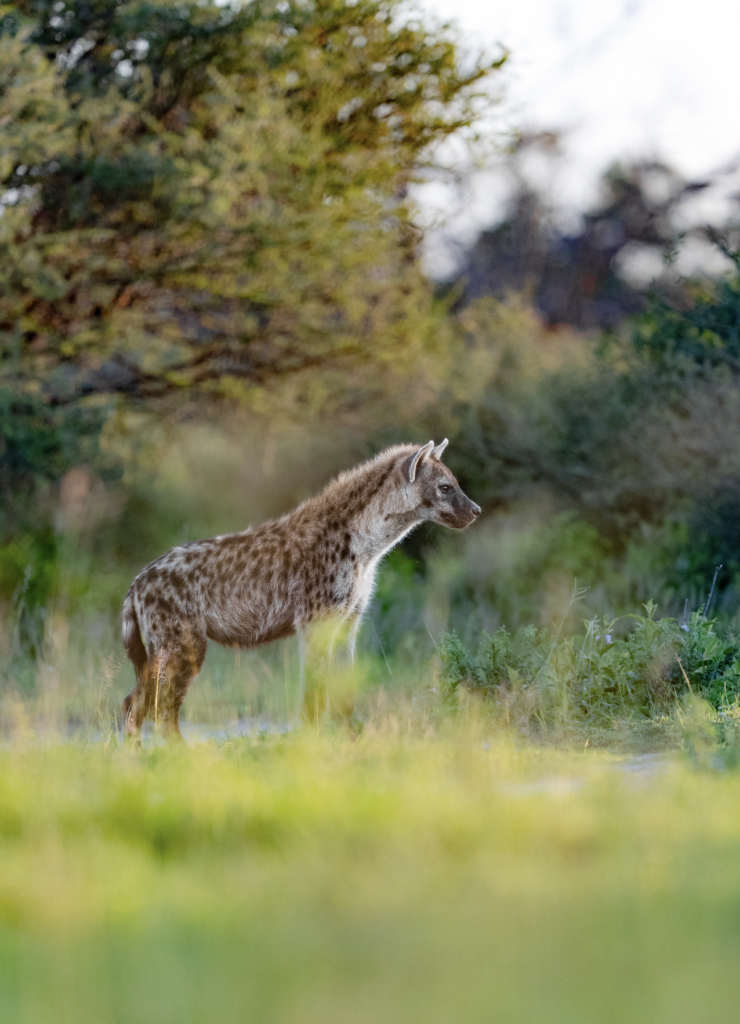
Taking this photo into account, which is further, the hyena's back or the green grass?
the hyena's back

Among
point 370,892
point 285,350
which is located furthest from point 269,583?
point 285,350

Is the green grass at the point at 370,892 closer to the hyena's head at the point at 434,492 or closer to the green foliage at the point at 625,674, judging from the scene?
the green foliage at the point at 625,674

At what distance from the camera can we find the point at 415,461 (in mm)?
6945

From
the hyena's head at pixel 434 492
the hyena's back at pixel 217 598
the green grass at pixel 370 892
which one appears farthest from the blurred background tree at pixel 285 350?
the green grass at pixel 370 892

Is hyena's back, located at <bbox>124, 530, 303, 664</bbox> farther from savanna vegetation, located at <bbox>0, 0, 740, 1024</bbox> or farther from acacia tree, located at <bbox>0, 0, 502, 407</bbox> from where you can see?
acacia tree, located at <bbox>0, 0, 502, 407</bbox>

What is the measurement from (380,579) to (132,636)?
5.44 metres

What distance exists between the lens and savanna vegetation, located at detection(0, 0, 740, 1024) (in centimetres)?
285

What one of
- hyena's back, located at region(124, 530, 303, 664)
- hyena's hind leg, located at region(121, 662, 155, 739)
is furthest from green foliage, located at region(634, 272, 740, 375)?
hyena's hind leg, located at region(121, 662, 155, 739)

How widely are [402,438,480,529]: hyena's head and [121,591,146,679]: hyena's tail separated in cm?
187

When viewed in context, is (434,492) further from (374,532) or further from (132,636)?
(132,636)

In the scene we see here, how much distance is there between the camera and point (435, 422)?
523 inches

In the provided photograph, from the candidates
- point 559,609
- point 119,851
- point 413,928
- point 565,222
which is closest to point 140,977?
point 413,928

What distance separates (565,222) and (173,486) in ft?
71.4

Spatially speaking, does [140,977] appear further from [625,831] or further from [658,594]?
[658,594]
